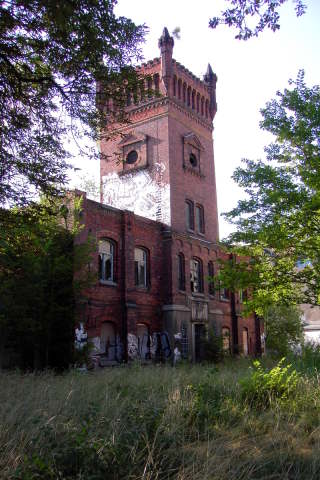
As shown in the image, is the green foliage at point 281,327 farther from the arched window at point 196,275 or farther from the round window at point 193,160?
the round window at point 193,160

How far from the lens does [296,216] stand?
13898 millimetres

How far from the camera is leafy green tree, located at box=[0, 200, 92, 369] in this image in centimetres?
1537

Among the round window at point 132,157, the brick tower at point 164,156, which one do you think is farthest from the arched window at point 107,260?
→ the round window at point 132,157

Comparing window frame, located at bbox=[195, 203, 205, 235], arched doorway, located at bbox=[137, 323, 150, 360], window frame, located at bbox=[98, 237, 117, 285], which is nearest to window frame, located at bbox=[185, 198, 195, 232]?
window frame, located at bbox=[195, 203, 205, 235]

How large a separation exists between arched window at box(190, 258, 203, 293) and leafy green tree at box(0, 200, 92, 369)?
28.7 feet

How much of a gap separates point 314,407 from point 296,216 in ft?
24.3

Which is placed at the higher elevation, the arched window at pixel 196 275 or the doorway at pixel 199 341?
the arched window at pixel 196 275

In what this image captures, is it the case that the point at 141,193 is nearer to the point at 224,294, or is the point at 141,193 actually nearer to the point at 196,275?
the point at 196,275

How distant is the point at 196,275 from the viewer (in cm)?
2561

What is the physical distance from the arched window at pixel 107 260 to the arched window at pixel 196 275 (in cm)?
587

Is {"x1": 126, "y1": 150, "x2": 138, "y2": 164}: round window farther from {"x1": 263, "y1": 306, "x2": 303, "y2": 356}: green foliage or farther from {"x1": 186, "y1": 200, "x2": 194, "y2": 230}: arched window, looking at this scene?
{"x1": 263, "y1": 306, "x2": 303, "y2": 356}: green foliage

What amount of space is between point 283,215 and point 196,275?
38.3 ft

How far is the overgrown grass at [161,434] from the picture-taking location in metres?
4.36

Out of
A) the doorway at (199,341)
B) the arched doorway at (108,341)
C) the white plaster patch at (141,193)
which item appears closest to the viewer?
the arched doorway at (108,341)
